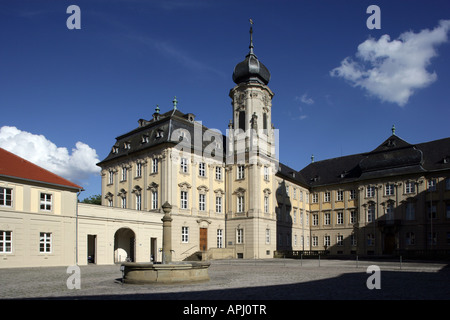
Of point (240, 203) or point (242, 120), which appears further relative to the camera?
point (242, 120)

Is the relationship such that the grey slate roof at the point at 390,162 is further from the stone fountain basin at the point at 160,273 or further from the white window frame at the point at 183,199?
the stone fountain basin at the point at 160,273

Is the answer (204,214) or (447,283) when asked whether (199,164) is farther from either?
(447,283)

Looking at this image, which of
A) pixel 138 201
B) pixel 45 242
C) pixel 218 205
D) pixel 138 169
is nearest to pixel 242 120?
pixel 218 205

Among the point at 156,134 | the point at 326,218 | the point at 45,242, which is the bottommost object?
the point at 326,218

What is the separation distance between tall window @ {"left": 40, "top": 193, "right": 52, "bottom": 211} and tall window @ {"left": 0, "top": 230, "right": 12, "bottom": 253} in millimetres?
2933

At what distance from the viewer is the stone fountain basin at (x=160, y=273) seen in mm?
15891

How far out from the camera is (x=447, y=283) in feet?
56.9

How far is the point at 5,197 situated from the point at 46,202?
3009 millimetres

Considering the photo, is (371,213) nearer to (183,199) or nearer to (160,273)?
(183,199)

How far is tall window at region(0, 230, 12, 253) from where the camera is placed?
28.5 m

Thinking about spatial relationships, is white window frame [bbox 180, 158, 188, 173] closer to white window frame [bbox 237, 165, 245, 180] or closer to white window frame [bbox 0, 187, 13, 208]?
white window frame [bbox 237, 165, 245, 180]

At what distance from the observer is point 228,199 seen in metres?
47.9

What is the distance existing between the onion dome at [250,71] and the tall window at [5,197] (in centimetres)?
2913
